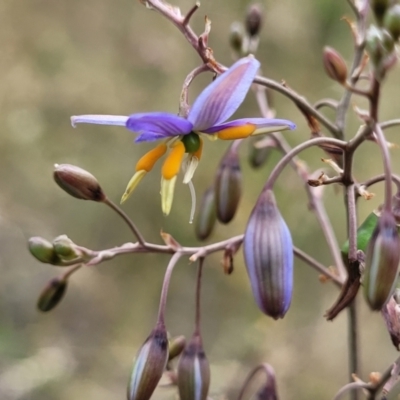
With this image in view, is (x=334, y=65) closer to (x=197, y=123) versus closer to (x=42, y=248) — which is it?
(x=197, y=123)

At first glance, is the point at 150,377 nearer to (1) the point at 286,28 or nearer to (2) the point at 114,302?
(2) the point at 114,302

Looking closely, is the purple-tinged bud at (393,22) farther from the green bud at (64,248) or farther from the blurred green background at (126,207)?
the blurred green background at (126,207)

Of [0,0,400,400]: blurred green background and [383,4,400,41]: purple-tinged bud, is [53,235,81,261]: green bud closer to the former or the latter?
[383,4,400,41]: purple-tinged bud

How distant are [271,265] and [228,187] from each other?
256mm

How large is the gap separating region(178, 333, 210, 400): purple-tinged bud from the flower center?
188 mm

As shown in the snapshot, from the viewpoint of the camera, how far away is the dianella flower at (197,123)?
0.39 metres

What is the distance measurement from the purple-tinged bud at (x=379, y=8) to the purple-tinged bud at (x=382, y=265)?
0.13 metres

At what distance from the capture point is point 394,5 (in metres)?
0.36

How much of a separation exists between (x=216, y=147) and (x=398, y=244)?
3.99ft

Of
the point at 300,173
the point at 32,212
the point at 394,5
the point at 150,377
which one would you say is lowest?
the point at 32,212

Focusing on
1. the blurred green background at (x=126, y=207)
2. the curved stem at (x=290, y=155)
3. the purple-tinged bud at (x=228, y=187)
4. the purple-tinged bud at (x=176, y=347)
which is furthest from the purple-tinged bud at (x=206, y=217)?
the blurred green background at (x=126, y=207)

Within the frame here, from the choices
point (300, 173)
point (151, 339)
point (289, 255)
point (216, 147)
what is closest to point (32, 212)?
point (216, 147)

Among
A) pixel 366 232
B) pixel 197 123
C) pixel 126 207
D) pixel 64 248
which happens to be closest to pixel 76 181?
pixel 64 248

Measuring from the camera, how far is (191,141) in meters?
0.44
